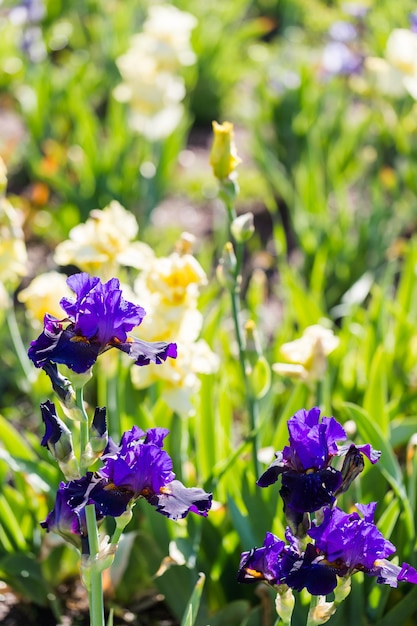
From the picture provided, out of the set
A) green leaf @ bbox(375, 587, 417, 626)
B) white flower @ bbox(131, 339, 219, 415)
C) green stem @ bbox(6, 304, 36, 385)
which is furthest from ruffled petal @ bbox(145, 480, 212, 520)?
green stem @ bbox(6, 304, 36, 385)

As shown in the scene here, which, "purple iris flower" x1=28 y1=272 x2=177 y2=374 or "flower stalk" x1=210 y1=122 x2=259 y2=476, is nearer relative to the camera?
"purple iris flower" x1=28 y1=272 x2=177 y2=374

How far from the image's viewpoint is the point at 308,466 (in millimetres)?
1113

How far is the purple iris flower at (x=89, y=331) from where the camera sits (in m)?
1.08

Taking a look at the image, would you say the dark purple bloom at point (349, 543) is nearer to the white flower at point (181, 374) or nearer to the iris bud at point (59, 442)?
the iris bud at point (59, 442)

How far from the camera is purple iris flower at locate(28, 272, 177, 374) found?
108 cm

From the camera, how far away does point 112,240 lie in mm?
1902

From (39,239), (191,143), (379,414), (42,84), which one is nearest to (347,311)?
(379,414)

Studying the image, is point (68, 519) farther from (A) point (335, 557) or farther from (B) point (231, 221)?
(B) point (231, 221)

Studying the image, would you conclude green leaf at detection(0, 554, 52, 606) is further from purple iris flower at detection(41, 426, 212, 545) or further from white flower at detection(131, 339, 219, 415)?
purple iris flower at detection(41, 426, 212, 545)

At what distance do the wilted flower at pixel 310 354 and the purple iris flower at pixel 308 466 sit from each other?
1.94ft

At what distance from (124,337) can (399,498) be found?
2.63 feet

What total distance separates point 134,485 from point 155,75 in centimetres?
223

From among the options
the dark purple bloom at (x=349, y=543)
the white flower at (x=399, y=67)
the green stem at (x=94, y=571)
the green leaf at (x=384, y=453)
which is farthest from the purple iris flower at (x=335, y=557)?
the white flower at (x=399, y=67)

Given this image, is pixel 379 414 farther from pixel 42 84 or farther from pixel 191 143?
pixel 191 143
